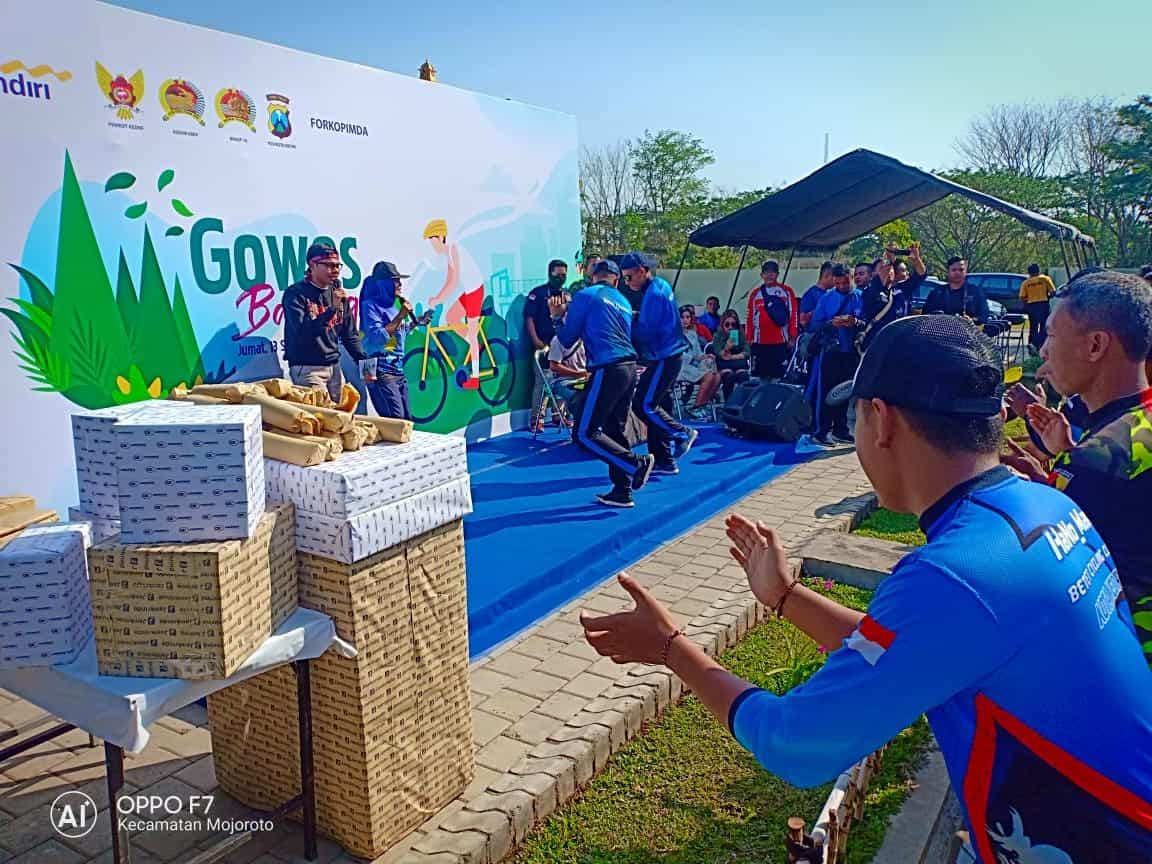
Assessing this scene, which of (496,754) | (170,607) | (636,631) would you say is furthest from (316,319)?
(636,631)

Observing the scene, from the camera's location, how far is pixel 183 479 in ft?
7.34

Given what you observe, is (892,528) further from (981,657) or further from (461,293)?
(981,657)

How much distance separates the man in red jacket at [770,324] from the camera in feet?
34.1

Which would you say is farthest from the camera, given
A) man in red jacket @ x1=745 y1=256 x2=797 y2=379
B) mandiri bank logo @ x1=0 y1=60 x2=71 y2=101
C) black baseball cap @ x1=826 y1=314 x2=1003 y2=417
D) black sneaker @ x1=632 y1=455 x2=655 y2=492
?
man in red jacket @ x1=745 y1=256 x2=797 y2=379

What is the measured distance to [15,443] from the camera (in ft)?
17.6

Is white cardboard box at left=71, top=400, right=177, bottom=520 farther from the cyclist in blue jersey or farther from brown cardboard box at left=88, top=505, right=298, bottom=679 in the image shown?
the cyclist in blue jersey

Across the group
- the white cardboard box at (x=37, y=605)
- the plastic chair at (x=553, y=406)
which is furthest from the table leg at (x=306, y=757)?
the plastic chair at (x=553, y=406)

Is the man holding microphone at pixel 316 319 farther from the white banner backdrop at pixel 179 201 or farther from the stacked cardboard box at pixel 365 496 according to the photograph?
the stacked cardboard box at pixel 365 496

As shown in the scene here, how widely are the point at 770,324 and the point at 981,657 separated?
968 centimetres

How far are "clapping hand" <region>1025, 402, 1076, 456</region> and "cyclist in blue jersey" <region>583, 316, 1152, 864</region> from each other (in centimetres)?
170

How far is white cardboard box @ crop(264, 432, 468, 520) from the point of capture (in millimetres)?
2547

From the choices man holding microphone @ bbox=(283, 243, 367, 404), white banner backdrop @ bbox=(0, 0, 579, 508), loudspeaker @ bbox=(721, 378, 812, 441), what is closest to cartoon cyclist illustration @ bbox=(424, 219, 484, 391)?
white banner backdrop @ bbox=(0, 0, 579, 508)

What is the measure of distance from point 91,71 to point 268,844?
496cm

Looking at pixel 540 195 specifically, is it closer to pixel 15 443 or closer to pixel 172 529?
pixel 15 443
